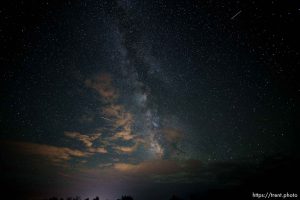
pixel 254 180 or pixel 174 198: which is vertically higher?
pixel 254 180

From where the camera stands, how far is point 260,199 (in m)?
66.3

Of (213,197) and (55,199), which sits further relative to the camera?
(213,197)

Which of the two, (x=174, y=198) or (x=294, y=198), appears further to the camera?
(x=294, y=198)

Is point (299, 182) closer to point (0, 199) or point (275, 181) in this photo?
point (275, 181)

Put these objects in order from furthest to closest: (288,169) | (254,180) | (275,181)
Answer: (254,180) → (288,169) → (275,181)

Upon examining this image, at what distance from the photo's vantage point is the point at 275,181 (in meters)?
89.1

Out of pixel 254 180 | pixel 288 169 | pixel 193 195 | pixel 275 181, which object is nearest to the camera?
pixel 193 195

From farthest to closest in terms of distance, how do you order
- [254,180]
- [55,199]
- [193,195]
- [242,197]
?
1. [254,180]
2. [242,197]
3. [193,195]
4. [55,199]

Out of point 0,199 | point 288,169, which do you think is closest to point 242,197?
point 288,169

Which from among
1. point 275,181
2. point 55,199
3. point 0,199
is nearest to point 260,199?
point 275,181

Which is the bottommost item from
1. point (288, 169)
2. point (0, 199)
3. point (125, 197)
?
point (0, 199)

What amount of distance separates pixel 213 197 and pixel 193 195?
343 inches

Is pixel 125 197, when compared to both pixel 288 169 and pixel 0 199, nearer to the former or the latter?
pixel 0 199

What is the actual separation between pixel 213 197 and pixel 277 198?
21.4 metres
